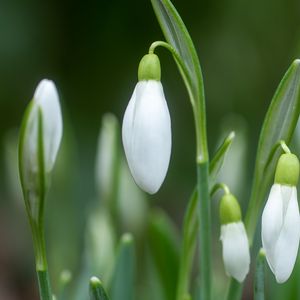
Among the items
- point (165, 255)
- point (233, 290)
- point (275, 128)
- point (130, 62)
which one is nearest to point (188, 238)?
point (233, 290)

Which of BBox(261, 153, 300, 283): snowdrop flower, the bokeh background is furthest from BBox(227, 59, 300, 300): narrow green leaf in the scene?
the bokeh background

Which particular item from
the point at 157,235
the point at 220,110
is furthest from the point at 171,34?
the point at 220,110

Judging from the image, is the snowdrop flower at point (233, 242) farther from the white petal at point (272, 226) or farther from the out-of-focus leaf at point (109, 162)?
the out-of-focus leaf at point (109, 162)

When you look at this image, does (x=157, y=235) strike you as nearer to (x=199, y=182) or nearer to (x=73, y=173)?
(x=73, y=173)

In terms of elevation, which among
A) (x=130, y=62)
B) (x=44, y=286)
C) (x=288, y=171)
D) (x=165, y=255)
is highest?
(x=130, y=62)

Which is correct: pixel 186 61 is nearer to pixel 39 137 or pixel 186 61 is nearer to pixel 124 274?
pixel 39 137

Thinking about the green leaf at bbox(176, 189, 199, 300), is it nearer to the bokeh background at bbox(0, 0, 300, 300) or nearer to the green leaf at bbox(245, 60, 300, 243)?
the green leaf at bbox(245, 60, 300, 243)
